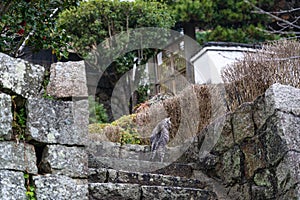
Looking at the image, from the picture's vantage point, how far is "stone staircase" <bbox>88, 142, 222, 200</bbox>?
366 cm

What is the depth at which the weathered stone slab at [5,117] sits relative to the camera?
2867 millimetres

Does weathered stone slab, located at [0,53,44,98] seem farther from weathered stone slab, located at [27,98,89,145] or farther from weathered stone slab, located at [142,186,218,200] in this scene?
weathered stone slab, located at [142,186,218,200]

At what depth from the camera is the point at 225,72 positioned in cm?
540

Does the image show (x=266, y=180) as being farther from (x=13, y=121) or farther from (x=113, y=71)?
(x=113, y=71)

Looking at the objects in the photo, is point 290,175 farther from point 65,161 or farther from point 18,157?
point 18,157

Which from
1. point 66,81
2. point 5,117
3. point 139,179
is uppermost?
point 66,81

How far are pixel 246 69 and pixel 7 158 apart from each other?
2950 millimetres

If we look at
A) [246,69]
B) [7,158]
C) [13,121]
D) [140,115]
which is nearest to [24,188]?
[7,158]

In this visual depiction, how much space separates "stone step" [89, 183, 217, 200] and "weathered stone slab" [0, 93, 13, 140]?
35.7 inches

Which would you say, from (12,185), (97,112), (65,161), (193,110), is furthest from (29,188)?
(97,112)

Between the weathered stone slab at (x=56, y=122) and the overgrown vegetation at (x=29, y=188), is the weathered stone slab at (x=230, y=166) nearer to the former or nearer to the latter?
the weathered stone slab at (x=56, y=122)

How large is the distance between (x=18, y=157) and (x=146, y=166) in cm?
209

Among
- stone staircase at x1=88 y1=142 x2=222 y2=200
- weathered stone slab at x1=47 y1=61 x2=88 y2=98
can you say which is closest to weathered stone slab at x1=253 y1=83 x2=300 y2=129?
stone staircase at x1=88 y1=142 x2=222 y2=200

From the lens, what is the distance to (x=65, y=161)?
305cm
